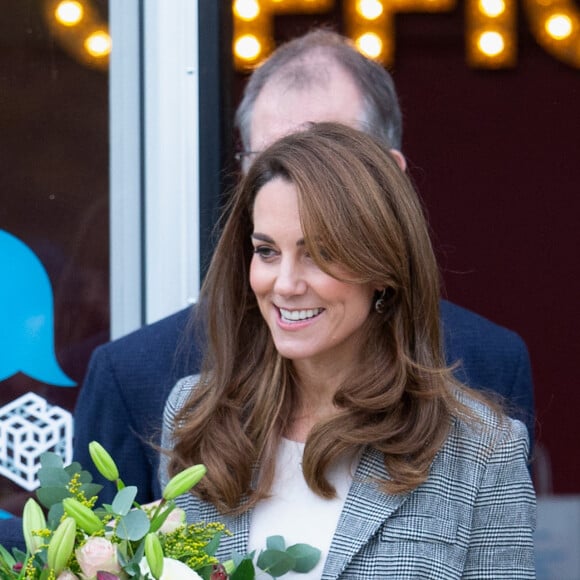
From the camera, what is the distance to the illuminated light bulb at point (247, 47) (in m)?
4.00

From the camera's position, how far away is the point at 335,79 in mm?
2535

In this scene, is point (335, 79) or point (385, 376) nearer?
point (385, 376)

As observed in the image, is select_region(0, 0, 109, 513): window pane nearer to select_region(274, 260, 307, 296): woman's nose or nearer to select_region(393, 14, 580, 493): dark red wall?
select_region(274, 260, 307, 296): woman's nose

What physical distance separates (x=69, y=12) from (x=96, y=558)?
5.84ft

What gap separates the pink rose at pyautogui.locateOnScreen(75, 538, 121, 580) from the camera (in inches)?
58.1

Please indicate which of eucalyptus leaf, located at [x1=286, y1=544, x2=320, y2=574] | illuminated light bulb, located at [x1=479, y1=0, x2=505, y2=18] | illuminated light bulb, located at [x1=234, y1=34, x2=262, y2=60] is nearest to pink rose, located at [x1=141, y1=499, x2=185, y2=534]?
eucalyptus leaf, located at [x1=286, y1=544, x2=320, y2=574]

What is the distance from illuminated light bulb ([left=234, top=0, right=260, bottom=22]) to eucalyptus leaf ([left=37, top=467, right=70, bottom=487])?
8.63 ft

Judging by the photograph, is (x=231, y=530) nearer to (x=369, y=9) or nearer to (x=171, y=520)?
(x=171, y=520)

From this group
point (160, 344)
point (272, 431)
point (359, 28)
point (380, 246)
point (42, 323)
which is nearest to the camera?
point (380, 246)

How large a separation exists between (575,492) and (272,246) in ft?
9.58

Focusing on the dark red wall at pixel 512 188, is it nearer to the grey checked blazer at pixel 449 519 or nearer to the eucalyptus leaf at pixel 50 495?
the grey checked blazer at pixel 449 519

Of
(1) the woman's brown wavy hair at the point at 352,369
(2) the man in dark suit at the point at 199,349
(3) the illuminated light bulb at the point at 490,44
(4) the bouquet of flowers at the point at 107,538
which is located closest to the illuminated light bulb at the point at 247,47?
(3) the illuminated light bulb at the point at 490,44

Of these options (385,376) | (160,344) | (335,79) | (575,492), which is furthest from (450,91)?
(385,376)

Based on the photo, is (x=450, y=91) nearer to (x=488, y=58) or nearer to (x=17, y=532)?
(x=488, y=58)
